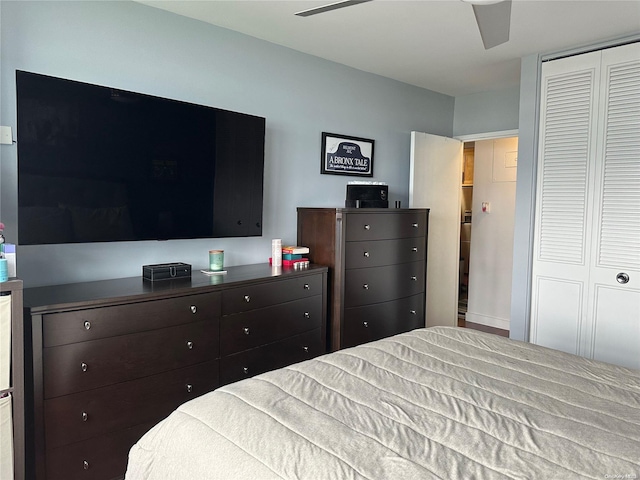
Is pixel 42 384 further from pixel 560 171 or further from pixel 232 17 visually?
pixel 560 171

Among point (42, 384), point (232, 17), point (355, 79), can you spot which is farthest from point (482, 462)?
point (355, 79)

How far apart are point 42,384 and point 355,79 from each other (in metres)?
3.15

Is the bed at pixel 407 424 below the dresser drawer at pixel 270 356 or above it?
above

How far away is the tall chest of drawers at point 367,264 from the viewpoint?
10.7ft

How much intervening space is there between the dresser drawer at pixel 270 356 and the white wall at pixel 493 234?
267cm

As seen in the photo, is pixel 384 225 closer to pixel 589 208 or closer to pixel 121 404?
pixel 589 208

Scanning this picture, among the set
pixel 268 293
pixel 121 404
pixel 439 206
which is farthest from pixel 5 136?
pixel 439 206

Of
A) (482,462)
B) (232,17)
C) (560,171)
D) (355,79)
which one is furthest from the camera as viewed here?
(355,79)

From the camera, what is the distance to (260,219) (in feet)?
10.2

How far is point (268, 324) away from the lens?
2799 mm

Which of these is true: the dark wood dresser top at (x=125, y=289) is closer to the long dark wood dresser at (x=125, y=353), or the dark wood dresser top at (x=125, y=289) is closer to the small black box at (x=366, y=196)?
the long dark wood dresser at (x=125, y=353)

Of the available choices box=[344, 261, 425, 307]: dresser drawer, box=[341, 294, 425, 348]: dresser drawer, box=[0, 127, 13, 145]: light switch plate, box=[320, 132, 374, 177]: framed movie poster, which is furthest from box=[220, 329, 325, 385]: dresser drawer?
box=[0, 127, 13, 145]: light switch plate

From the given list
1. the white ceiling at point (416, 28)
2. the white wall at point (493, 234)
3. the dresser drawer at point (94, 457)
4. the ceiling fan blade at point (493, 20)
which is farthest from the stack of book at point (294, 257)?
the white wall at point (493, 234)

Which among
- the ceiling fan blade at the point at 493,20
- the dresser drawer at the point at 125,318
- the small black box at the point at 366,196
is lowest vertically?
the dresser drawer at the point at 125,318
